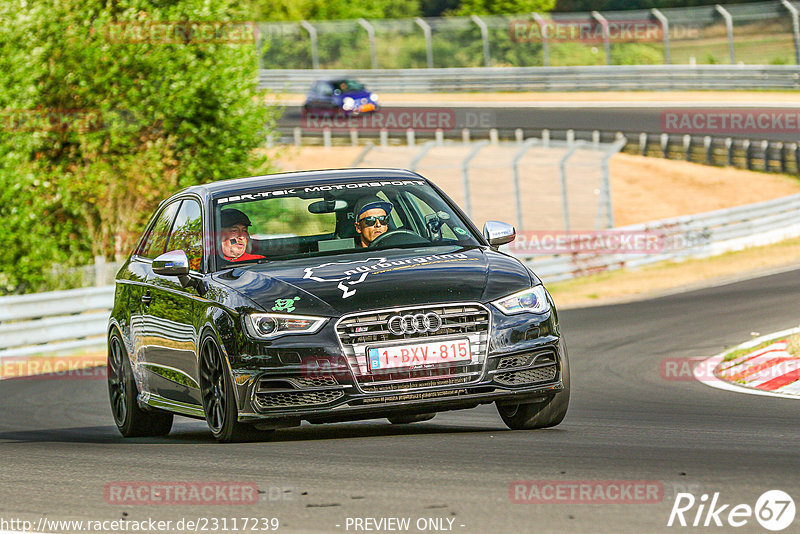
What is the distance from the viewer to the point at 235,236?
331 inches

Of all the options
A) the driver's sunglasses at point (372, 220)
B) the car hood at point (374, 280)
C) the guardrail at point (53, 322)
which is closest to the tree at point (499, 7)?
the guardrail at point (53, 322)

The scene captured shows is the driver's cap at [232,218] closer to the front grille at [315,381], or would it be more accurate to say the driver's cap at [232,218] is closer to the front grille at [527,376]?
the front grille at [315,381]

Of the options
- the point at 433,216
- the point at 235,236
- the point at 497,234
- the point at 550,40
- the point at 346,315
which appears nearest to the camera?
the point at 346,315

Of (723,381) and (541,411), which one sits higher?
(541,411)

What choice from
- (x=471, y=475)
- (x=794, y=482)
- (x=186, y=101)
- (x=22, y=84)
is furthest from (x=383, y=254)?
(x=186, y=101)

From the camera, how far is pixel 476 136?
41.2 m

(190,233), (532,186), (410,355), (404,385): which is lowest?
(532,186)

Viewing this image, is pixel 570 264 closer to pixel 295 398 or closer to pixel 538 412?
pixel 538 412

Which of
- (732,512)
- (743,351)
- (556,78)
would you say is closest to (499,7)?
(556,78)

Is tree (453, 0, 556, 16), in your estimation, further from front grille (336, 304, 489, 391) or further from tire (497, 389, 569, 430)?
front grille (336, 304, 489, 391)

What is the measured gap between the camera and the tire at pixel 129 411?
950 centimetres

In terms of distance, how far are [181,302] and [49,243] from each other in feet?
52.1

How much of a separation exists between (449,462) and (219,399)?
1.65 m

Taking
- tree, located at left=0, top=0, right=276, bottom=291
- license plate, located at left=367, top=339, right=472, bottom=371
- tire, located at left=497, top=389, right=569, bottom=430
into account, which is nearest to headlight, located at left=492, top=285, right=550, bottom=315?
license plate, located at left=367, top=339, right=472, bottom=371
